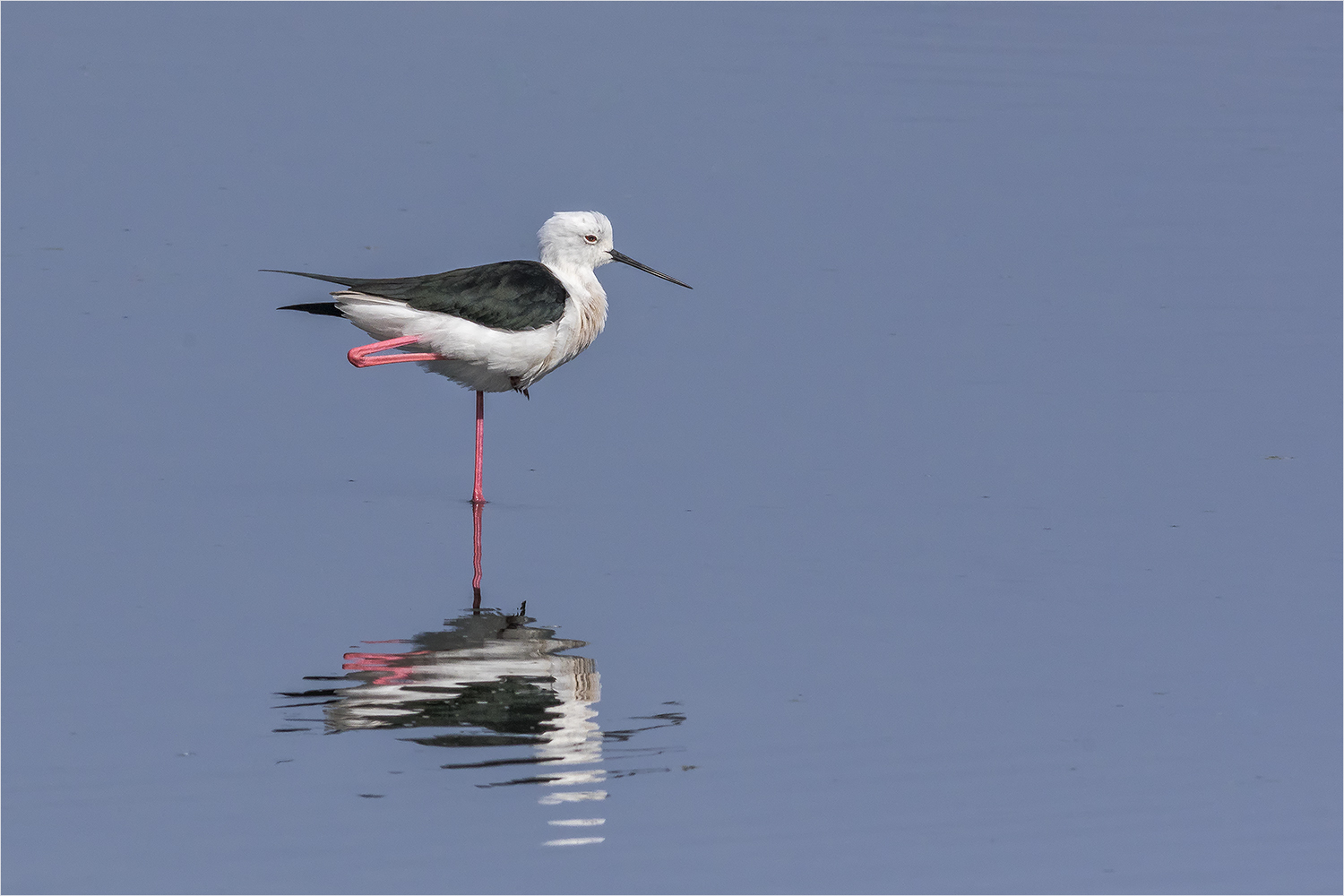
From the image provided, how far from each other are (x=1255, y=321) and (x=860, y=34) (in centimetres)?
971

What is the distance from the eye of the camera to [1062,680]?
24.2 feet

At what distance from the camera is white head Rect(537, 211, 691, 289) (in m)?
10.4

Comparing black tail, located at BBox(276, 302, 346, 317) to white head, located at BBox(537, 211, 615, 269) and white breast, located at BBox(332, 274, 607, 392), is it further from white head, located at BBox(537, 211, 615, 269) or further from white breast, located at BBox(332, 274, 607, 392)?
white head, located at BBox(537, 211, 615, 269)

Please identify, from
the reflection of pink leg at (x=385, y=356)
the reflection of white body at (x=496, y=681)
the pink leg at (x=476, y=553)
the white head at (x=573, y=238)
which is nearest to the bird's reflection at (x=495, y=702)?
the reflection of white body at (x=496, y=681)

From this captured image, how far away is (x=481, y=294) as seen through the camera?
9.65m

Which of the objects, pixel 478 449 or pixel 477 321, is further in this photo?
pixel 478 449

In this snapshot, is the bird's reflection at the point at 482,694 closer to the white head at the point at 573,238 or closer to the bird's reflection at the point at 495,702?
the bird's reflection at the point at 495,702

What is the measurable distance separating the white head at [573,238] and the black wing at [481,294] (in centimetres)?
52

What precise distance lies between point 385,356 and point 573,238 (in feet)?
4.77

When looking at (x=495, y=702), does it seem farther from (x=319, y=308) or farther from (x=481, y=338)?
(x=319, y=308)

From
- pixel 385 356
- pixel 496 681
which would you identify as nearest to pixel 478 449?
pixel 385 356

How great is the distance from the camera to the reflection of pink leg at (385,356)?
31.5 feet

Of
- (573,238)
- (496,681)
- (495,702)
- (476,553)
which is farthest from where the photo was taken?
(573,238)

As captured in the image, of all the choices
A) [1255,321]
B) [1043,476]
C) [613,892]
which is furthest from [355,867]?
[1255,321]
